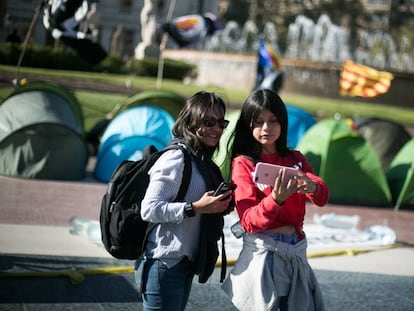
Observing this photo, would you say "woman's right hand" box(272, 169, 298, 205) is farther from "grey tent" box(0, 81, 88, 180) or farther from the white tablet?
"grey tent" box(0, 81, 88, 180)

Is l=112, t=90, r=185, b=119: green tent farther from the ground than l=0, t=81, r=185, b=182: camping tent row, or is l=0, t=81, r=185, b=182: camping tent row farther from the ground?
l=112, t=90, r=185, b=119: green tent

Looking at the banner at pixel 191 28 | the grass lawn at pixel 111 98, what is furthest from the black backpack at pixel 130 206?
the banner at pixel 191 28


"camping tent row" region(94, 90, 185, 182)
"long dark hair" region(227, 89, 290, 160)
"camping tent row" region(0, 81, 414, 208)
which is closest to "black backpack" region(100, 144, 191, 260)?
"long dark hair" region(227, 89, 290, 160)

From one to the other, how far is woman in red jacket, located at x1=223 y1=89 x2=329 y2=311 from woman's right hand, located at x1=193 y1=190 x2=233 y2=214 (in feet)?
0.59

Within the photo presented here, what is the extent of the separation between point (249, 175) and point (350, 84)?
34.4ft

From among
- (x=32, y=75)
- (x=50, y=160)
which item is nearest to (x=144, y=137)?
(x=50, y=160)

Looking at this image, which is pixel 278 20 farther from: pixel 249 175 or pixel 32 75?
pixel 249 175

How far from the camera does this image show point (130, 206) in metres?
3.33

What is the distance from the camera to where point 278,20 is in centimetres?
6294

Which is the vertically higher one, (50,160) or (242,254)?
(242,254)

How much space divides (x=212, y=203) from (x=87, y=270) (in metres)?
3.05

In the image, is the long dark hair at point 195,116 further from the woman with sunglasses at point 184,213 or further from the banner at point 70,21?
the banner at point 70,21

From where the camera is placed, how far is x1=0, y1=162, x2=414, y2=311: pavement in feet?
17.4

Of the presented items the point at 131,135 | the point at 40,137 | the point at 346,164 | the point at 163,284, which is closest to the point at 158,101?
the point at 131,135
